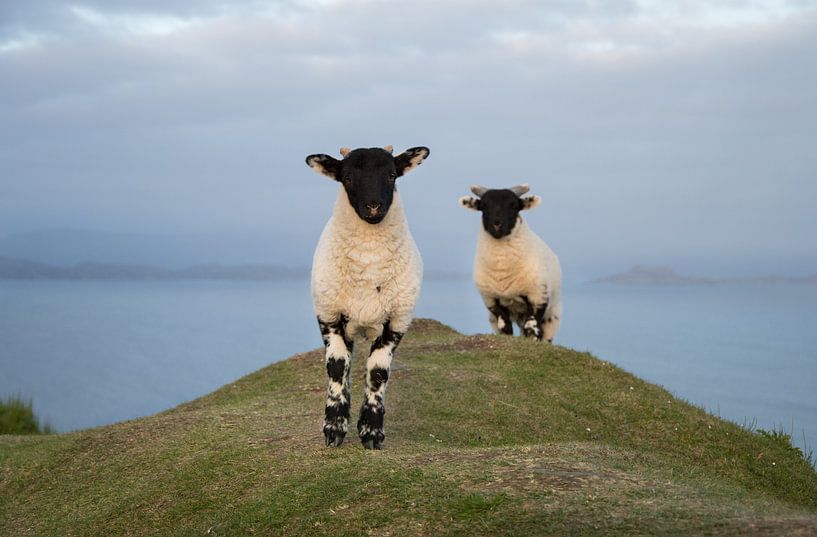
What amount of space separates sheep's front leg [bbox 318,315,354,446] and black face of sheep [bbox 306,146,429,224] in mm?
1360

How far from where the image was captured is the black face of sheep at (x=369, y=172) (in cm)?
1000

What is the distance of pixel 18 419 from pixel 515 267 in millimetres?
12509

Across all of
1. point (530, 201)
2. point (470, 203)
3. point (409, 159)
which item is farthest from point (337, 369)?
point (530, 201)

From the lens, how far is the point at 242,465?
35.9 ft

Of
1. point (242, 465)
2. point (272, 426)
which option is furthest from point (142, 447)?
point (242, 465)

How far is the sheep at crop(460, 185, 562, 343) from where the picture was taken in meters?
18.5

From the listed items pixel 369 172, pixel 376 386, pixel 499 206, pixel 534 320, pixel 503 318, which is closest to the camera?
pixel 369 172

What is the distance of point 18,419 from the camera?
21438 mm

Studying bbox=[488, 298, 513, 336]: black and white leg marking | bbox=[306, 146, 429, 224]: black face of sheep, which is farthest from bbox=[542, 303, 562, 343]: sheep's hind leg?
bbox=[306, 146, 429, 224]: black face of sheep

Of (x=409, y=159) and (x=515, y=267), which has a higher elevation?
(x=409, y=159)

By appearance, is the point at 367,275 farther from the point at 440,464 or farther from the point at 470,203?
the point at 470,203

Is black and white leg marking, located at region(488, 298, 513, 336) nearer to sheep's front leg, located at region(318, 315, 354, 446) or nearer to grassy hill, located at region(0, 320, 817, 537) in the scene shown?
grassy hill, located at region(0, 320, 817, 537)

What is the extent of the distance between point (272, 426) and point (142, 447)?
1.97 meters

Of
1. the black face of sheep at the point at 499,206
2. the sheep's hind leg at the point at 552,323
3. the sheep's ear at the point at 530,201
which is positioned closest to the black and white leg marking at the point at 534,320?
the sheep's hind leg at the point at 552,323
